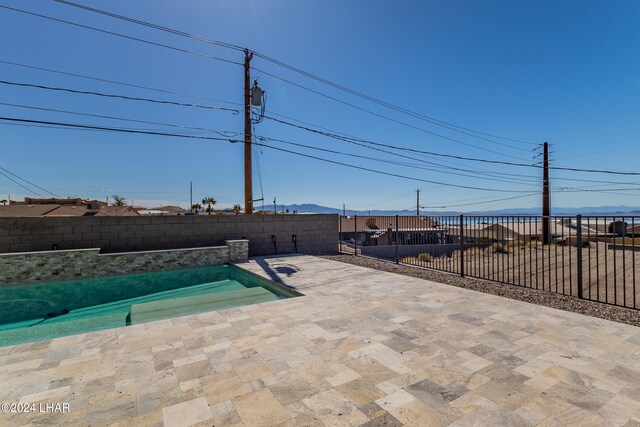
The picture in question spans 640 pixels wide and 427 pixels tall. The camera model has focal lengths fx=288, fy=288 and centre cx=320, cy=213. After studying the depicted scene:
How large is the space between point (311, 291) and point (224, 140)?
293 inches

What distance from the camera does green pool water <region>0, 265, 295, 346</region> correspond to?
4.25 m

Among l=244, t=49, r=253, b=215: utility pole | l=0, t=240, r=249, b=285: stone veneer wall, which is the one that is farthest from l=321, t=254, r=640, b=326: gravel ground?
l=244, t=49, r=253, b=215: utility pole

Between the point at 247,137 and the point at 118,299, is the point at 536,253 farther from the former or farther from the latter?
the point at 247,137

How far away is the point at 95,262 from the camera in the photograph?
273 inches

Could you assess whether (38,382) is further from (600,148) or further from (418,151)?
(600,148)

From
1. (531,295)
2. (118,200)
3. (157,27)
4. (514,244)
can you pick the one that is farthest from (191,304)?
(118,200)

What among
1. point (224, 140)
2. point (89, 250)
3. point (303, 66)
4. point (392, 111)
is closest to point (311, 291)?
point (89, 250)

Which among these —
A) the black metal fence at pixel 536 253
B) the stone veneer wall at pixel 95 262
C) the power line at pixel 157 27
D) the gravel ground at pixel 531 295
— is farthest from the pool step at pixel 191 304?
the power line at pixel 157 27

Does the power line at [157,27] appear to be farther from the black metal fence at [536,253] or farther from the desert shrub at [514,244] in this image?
the desert shrub at [514,244]

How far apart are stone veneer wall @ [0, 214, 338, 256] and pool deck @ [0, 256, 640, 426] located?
533 cm

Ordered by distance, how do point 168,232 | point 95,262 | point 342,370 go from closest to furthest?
point 342,370, point 95,262, point 168,232

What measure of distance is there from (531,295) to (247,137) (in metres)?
9.22

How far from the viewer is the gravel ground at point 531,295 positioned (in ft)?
12.2

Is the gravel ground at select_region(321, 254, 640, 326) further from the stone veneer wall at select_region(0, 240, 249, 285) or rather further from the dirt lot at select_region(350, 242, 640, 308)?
the stone veneer wall at select_region(0, 240, 249, 285)
